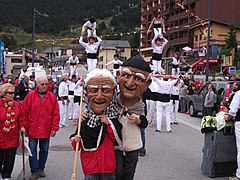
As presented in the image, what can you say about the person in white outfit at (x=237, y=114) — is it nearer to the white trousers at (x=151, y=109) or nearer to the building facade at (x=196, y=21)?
the white trousers at (x=151, y=109)

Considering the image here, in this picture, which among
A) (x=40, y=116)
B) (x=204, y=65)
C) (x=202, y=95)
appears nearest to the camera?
(x=40, y=116)

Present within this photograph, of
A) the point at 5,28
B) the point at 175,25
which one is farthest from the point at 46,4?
the point at 175,25

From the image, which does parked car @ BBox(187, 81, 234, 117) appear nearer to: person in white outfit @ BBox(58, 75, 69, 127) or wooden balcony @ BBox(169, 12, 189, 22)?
person in white outfit @ BBox(58, 75, 69, 127)

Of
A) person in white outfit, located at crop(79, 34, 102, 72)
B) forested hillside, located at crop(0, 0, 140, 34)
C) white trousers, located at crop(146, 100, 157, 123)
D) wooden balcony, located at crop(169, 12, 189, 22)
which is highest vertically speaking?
forested hillside, located at crop(0, 0, 140, 34)

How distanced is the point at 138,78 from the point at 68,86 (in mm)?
11196

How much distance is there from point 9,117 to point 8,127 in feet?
0.56

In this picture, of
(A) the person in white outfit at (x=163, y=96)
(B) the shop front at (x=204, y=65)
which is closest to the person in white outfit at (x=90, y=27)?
(A) the person in white outfit at (x=163, y=96)

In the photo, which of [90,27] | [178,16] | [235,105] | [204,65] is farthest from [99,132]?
[178,16]

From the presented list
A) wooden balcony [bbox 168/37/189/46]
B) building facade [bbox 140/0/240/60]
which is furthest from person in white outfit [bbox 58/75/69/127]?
wooden balcony [bbox 168/37/189/46]

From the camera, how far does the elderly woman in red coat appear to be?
5996 mm

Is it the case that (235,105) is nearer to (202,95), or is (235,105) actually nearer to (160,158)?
(160,158)

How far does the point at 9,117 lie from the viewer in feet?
19.8

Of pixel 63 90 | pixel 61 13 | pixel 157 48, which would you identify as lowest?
pixel 63 90

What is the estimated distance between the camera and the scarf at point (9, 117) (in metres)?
6.01
